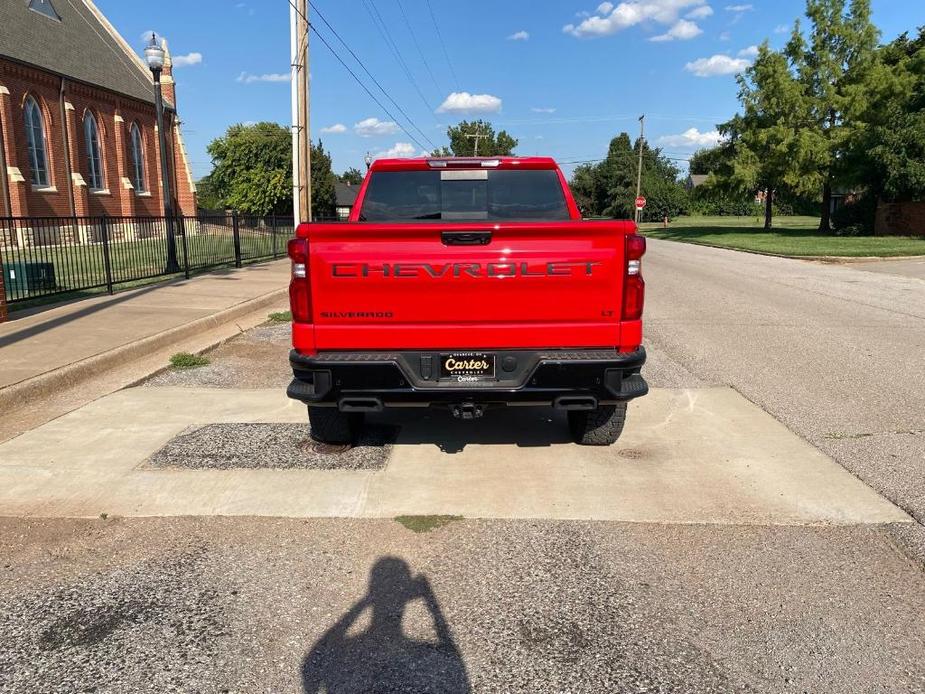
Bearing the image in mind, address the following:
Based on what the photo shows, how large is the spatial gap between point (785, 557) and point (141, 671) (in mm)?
3051

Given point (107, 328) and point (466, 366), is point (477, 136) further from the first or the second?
point (466, 366)

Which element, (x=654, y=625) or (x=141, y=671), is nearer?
(x=141, y=671)

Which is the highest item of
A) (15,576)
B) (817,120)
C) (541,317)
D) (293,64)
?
(817,120)

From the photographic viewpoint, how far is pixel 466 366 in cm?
422

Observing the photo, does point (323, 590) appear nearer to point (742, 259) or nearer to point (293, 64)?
point (293, 64)

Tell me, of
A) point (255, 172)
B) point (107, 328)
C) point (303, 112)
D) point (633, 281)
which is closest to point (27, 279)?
point (107, 328)

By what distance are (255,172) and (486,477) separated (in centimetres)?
6152

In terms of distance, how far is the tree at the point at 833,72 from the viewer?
37125 mm

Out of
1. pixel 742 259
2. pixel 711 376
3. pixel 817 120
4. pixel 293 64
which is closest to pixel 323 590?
pixel 711 376

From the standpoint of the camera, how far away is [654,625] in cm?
299

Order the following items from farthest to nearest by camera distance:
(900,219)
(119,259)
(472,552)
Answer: (900,219), (119,259), (472,552)

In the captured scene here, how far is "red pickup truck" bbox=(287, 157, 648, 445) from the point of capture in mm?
4059

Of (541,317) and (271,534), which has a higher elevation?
(541,317)

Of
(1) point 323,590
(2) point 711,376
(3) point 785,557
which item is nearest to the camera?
(1) point 323,590
